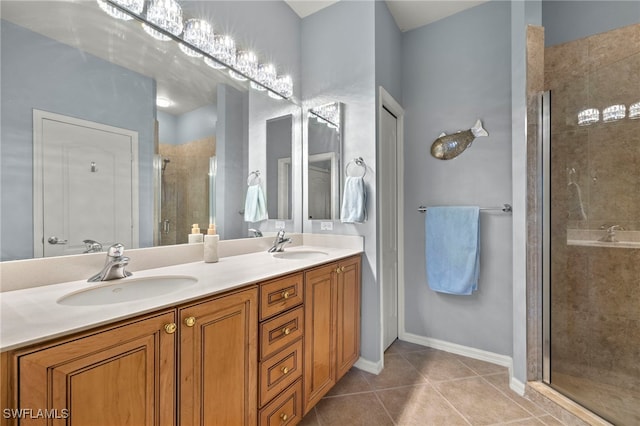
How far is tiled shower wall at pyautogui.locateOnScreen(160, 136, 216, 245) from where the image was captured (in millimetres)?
1344

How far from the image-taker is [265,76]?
198 cm

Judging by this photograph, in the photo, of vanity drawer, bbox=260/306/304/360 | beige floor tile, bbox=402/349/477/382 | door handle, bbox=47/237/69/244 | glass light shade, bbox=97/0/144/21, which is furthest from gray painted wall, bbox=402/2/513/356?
door handle, bbox=47/237/69/244

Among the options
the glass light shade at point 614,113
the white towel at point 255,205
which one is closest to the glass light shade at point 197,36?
the white towel at point 255,205

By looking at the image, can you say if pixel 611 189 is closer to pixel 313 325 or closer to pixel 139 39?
pixel 313 325

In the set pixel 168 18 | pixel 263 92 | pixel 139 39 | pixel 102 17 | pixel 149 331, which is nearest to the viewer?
pixel 149 331

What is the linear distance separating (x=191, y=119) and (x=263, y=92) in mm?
702

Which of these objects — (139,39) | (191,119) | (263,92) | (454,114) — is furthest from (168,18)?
(454,114)

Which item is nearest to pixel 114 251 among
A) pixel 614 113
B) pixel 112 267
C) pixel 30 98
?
pixel 112 267

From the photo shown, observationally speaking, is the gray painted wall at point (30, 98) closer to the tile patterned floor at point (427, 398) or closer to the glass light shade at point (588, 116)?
the tile patterned floor at point (427, 398)

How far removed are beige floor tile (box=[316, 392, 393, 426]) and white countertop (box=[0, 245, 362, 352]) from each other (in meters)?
0.89

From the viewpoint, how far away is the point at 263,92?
1.99 metres

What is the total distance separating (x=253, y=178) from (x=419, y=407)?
176cm

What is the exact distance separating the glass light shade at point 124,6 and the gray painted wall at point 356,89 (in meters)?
1.27

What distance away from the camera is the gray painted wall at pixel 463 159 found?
2051mm
